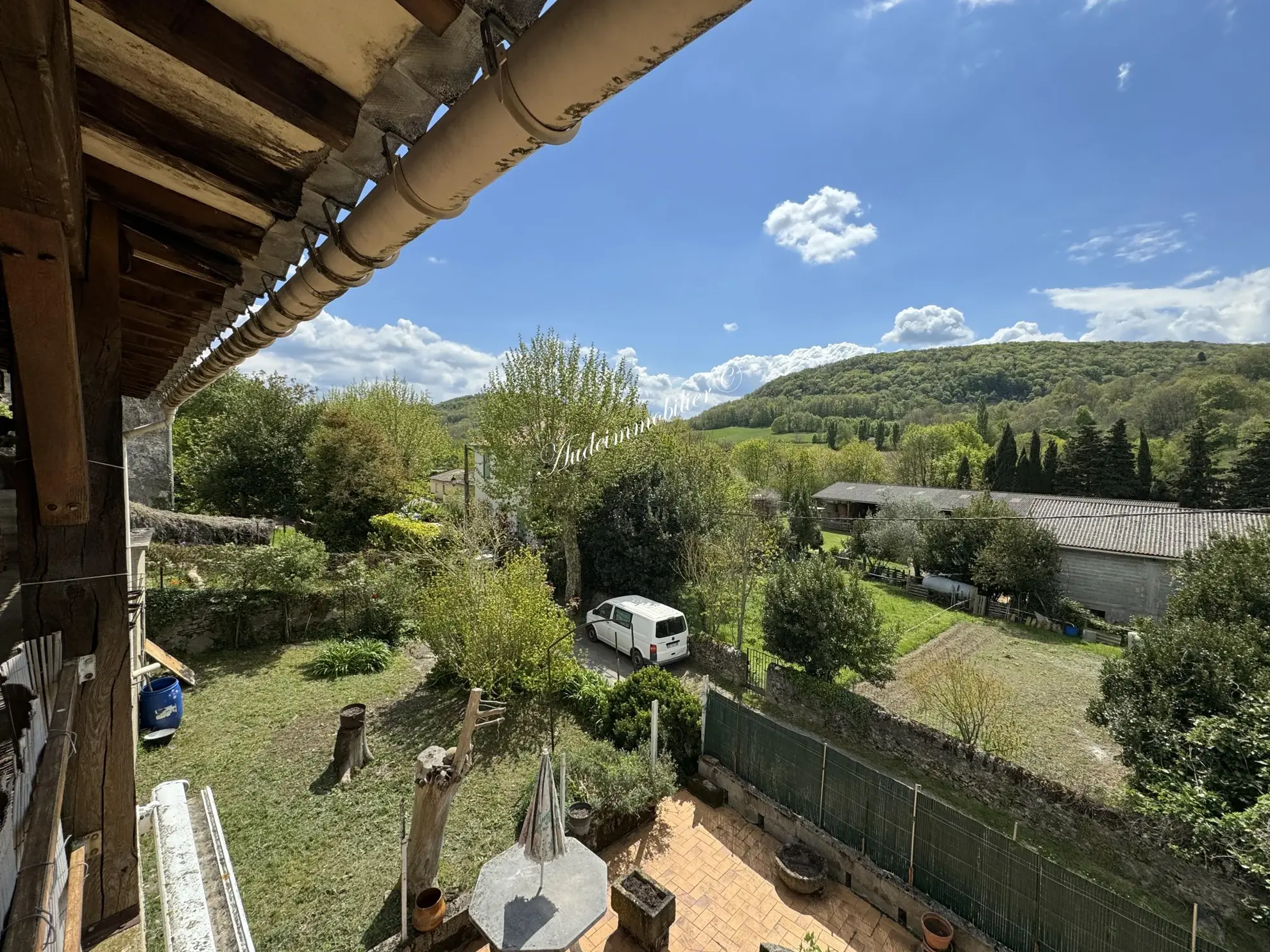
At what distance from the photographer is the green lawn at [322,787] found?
491cm

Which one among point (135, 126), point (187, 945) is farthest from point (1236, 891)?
point (135, 126)

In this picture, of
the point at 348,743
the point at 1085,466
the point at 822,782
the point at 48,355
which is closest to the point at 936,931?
the point at 822,782

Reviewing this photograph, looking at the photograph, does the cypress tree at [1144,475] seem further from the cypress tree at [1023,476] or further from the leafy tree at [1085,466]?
the cypress tree at [1023,476]

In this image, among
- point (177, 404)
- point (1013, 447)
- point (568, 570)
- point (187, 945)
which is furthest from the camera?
point (1013, 447)

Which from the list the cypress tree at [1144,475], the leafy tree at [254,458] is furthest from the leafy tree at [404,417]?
the cypress tree at [1144,475]

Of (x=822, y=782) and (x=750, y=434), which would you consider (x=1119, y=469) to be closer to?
(x=822, y=782)

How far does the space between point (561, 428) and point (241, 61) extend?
1330 centimetres

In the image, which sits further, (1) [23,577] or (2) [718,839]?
(2) [718,839]

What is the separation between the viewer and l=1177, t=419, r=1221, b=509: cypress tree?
26031 millimetres

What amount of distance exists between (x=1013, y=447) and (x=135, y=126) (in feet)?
138

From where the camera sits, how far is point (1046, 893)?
470cm

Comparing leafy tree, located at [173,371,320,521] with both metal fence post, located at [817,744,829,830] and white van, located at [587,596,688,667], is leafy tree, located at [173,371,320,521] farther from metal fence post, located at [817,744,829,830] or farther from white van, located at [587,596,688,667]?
metal fence post, located at [817,744,829,830]

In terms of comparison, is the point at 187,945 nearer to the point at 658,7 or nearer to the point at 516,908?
the point at 516,908

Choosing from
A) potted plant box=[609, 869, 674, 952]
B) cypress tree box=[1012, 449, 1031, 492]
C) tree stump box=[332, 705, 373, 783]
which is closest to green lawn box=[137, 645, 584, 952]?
tree stump box=[332, 705, 373, 783]
